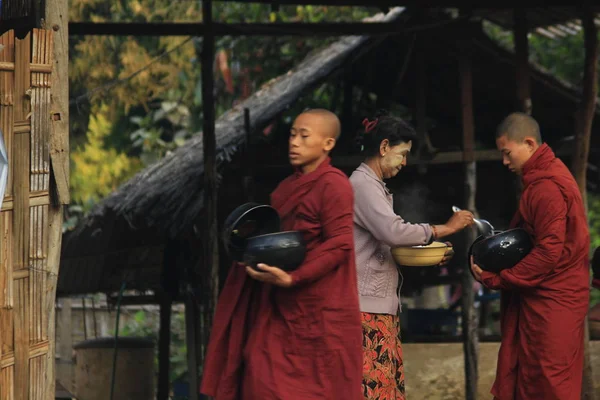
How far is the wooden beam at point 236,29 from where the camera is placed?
27.6 feet

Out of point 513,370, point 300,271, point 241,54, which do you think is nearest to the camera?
point 300,271

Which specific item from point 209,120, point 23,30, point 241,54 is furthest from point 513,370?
point 241,54

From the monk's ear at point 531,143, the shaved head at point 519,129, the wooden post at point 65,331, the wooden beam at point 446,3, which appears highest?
the wooden beam at point 446,3

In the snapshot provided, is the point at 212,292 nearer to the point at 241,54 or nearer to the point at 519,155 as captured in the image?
the point at 519,155

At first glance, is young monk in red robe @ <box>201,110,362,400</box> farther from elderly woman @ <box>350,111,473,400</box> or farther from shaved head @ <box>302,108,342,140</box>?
elderly woman @ <box>350,111,473,400</box>

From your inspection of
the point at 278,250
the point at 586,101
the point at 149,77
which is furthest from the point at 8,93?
the point at 149,77

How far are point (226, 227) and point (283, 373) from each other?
24.9 inches

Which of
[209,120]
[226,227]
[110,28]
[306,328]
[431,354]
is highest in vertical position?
[110,28]

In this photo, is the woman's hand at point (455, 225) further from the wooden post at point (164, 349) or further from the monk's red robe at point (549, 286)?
the wooden post at point (164, 349)

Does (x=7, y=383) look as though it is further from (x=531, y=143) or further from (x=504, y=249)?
(x=531, y=143)

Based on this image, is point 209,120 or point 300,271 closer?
point 300,271

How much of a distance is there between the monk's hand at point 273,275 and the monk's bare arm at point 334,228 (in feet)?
0.20

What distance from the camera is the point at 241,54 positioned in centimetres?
1546

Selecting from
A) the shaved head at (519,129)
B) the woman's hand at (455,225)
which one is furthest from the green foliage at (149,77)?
the woman's hand at (455,225)
